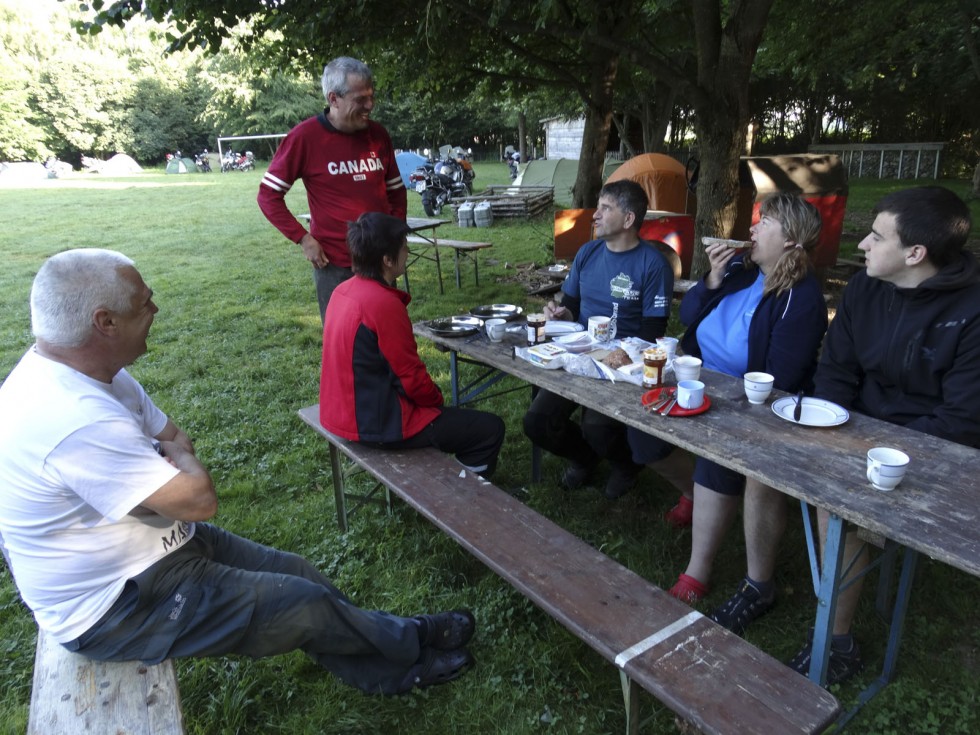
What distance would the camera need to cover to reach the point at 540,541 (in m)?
2.15

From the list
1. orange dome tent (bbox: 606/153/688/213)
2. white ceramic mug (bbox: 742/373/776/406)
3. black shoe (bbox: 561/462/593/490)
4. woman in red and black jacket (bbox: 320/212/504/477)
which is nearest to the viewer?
white ceramic mug (bbox: 742/373/776/406)

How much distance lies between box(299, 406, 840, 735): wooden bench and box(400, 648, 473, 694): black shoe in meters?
0.45

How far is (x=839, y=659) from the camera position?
2.17m

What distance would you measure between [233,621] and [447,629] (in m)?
0.79

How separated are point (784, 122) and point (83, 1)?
86.8 feet

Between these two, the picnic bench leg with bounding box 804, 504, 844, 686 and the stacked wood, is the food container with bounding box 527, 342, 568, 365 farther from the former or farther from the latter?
the stacked wood

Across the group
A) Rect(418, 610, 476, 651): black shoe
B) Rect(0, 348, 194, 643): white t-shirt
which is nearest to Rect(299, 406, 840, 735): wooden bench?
Rect(418, 610, 476, 651): black shoe

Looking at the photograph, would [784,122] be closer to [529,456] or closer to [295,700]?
[529,456]

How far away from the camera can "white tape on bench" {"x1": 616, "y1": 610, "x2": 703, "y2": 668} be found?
1.64 meters

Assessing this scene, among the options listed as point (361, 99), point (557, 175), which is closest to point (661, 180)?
point (361, 99)

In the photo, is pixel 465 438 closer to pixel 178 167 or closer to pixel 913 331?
pixel 913 331

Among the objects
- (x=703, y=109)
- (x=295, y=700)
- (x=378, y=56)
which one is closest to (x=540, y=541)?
(x=295, y=700)

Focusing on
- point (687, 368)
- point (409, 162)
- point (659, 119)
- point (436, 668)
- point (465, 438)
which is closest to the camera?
point (436, 668)

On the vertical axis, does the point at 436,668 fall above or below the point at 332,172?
below
